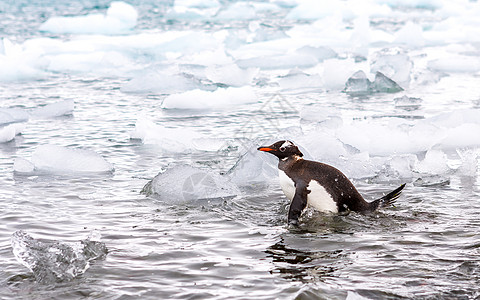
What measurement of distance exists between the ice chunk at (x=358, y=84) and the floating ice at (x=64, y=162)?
6277 millimetres

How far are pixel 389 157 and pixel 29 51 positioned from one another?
10443 millimetres

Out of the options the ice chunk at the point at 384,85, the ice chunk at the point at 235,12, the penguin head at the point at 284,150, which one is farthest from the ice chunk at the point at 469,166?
the ice chunk at the point at 235,12

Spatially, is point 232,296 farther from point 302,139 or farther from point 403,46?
point 403,46

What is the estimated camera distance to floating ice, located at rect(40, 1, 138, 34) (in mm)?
20328

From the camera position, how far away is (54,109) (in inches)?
403

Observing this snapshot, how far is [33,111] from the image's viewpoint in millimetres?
10312

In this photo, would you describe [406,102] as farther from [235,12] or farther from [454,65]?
[235,12]

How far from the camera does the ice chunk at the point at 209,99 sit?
10.9 m

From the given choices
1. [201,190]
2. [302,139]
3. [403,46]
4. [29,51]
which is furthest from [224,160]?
[403,46]

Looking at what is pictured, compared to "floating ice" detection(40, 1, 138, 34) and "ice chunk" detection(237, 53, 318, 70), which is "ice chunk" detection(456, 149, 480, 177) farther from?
"floating ice" detection(40, 1, 138, 34)

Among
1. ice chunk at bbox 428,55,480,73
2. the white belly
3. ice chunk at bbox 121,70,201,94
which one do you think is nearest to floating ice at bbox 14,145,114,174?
the white belly

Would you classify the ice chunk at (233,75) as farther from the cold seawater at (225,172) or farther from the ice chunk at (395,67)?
the ice chunk at (395,67)

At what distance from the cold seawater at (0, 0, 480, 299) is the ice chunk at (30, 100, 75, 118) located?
30mm

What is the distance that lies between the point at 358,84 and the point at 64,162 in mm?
6643
